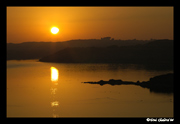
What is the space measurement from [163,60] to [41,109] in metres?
162

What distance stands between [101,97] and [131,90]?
905 centimetres

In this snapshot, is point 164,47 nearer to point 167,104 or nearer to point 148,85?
point 148,85

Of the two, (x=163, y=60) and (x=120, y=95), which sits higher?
(x=163, y=60)

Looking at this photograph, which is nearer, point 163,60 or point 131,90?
point 131,90

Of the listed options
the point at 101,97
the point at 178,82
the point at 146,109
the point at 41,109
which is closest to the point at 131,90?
the point at 101,97

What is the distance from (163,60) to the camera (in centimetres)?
18212

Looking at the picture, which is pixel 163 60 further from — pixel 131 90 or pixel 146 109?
pixel 146 109

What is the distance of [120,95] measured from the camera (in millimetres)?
41812

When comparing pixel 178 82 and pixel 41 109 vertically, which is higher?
pixel 178 82
